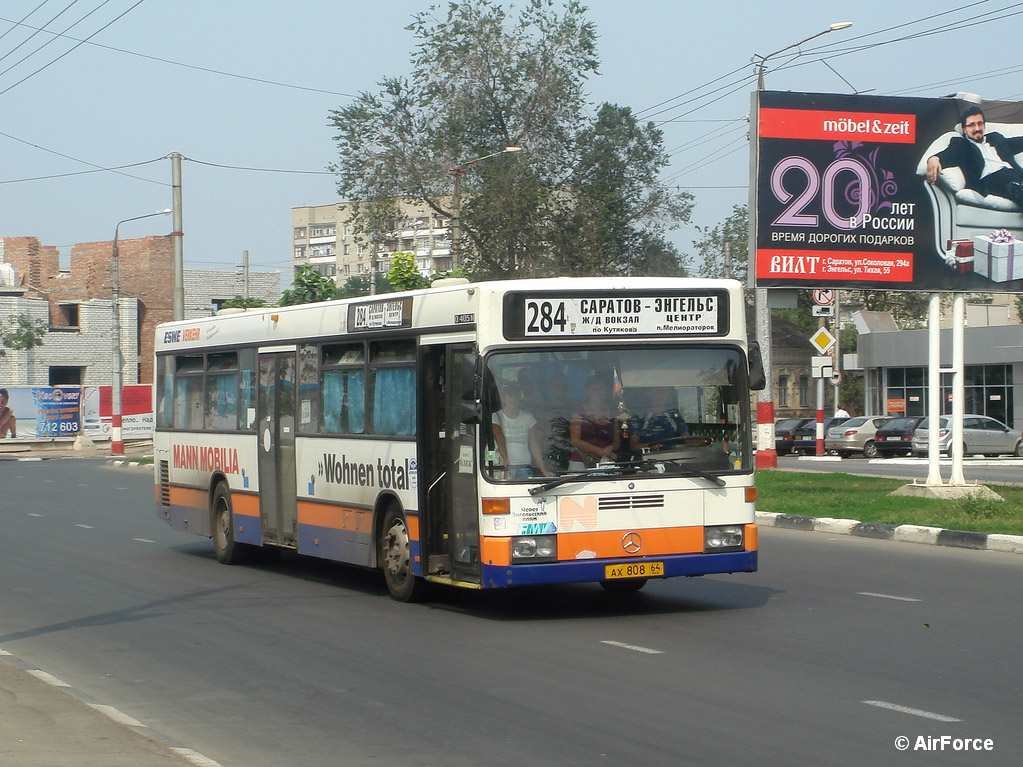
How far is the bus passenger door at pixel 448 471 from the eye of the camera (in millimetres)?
10344

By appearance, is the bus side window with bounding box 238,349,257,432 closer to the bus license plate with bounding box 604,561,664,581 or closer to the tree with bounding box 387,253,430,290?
the bus license plate with bounding box 604,561,664,581

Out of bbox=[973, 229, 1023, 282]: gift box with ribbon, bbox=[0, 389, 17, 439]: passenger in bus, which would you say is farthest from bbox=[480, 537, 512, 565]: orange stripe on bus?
bbox=[0, 389, 17, 439]: passenger in bus

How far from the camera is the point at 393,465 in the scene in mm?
11336

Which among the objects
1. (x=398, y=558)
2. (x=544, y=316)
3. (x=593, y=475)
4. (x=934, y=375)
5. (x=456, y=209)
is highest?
(x=456, y=209)

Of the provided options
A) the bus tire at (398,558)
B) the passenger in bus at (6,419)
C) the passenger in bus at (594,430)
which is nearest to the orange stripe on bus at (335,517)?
the bus tire at (398,558)

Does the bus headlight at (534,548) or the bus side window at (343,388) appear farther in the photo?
the bus side window at (343,388)

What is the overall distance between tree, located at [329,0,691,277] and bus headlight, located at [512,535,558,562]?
38.0 m

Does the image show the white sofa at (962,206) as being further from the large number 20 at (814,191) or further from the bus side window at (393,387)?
the bus side window at (393,387)

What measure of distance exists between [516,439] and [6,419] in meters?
46.5

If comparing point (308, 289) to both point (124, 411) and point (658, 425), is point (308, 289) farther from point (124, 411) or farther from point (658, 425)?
point (124, 411)

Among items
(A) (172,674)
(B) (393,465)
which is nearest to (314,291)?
(B) (393,465)

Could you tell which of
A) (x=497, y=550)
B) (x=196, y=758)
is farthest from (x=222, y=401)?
(x=196, y=758)

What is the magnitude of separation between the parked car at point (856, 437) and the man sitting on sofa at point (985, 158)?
2341cm

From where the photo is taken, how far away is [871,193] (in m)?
19.4
